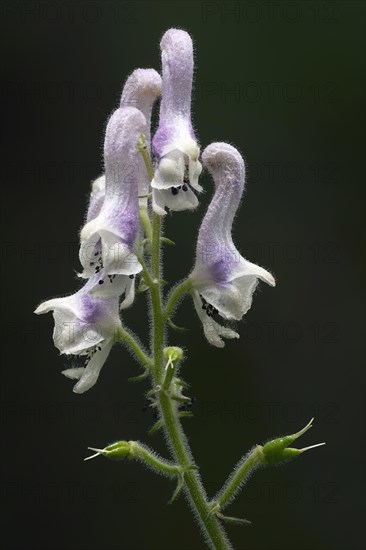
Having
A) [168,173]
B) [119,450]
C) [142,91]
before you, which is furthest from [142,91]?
[119,450]

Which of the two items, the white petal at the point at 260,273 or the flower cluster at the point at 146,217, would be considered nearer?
the flower cluster at the point at 146,217

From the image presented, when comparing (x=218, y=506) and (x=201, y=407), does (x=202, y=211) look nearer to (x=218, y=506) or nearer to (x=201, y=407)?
(x=201, y=407)

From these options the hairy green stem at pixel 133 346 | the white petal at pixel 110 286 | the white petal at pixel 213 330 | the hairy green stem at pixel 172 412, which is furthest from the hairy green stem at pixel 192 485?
the white petal at pixel 110 286

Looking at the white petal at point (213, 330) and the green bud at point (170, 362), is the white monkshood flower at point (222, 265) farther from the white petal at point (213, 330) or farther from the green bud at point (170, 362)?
the green bud at point (170, 362)

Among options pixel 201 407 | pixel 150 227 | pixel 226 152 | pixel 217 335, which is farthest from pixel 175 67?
pixel 201 407

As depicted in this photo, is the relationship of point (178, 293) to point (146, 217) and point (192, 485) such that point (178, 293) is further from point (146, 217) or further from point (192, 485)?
point (192, 485)

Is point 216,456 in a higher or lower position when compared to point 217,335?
lower

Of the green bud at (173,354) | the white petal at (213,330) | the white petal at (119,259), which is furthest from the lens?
the white petal at (213,330)
